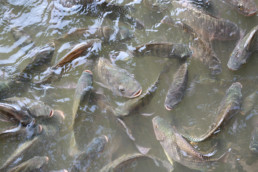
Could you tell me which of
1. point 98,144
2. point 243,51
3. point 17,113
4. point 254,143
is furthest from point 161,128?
point 17,113

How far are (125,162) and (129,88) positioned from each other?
3.34ft

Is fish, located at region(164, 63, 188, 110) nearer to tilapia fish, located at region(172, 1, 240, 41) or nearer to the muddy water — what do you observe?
the muddy water

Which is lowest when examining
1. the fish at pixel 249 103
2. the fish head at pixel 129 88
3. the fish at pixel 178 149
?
the fish at pixel 178 149

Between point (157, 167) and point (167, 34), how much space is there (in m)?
2.23

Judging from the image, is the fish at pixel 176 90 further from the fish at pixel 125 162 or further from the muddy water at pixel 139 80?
the fish at pixel 125 162

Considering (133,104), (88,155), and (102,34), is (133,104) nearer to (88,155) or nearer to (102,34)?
(88,155)

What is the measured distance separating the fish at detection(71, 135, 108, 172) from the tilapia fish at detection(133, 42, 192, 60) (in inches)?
62.6

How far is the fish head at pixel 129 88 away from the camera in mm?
3434

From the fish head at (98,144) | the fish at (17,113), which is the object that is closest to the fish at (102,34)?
the fish at (17,113)

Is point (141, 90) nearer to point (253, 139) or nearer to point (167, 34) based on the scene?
point (167, 34)

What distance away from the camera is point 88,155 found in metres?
3.06

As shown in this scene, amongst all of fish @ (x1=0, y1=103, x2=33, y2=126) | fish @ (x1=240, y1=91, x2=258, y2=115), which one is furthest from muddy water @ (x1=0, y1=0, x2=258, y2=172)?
fish @ (x1=0, y1=103, x2=33, y2=126)

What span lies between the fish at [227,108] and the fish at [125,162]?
1.46 feet

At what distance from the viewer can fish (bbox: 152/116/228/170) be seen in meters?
2.94
